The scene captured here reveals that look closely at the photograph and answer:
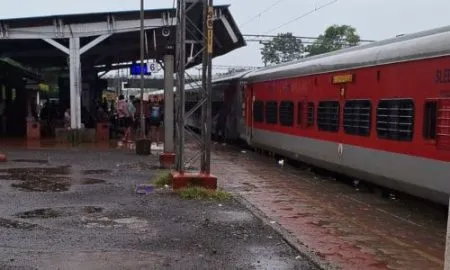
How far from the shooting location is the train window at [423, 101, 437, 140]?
9.40 m

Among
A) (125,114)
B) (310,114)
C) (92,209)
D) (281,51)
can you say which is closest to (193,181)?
(92,209)

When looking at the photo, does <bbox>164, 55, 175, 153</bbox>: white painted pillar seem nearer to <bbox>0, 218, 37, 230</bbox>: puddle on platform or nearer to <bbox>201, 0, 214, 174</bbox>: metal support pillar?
<bbox>201, 0, 214, 174</bbox>: metal support pillar

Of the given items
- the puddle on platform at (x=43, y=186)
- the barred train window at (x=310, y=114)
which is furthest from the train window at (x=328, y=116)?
the puddle on platform at (x=43, y=186)

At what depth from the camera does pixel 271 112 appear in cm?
1923

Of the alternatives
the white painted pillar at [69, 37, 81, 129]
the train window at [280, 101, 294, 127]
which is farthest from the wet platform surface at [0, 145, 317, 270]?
the white painted pillar at [69, 37, 81, 129]

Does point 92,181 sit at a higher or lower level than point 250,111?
lower

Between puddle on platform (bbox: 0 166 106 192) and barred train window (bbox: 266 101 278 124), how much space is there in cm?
581

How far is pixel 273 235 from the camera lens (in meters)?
8.26

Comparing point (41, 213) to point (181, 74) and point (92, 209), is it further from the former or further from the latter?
point (181, 74)

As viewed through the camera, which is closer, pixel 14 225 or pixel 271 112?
pixel 14 225

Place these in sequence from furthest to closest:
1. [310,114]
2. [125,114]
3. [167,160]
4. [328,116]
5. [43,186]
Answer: [125,114] → [167,160] → [310,114] → [328,116] → [43,186]

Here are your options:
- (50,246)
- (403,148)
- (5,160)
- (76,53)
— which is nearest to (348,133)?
(403,148)

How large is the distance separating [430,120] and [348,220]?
74.9 inches

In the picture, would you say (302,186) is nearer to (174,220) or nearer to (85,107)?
(174,220)
